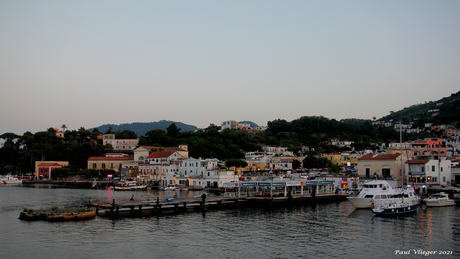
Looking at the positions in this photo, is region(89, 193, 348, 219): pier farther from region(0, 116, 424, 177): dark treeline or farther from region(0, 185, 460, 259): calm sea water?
region(0, 116, 424, 177): dark treeline

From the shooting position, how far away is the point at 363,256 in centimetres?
2483

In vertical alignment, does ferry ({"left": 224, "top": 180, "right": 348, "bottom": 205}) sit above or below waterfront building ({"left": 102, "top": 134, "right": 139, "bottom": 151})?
below

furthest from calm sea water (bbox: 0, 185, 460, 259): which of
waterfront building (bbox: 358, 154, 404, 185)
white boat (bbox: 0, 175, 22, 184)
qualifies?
white boat (bbox: 0, 175, 22, 184)

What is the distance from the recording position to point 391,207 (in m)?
39.7

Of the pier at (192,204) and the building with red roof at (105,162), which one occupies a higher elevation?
the building with red roof at (105,162)

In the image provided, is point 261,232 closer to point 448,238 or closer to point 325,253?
point 325,253

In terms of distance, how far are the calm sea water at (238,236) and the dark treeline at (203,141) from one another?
234 feet

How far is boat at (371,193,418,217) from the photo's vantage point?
1559 inches

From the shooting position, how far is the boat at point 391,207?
39.6 m

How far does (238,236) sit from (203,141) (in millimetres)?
89167

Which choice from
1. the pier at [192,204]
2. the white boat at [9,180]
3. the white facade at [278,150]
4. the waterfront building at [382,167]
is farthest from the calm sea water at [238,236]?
the white facade at [278,150]

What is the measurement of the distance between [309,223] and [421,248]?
11.6 m

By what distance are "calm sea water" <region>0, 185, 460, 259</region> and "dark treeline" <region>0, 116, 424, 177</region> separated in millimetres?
71281

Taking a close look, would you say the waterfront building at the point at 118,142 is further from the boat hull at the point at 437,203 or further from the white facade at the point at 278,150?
the boat hull at the point at 437,203
